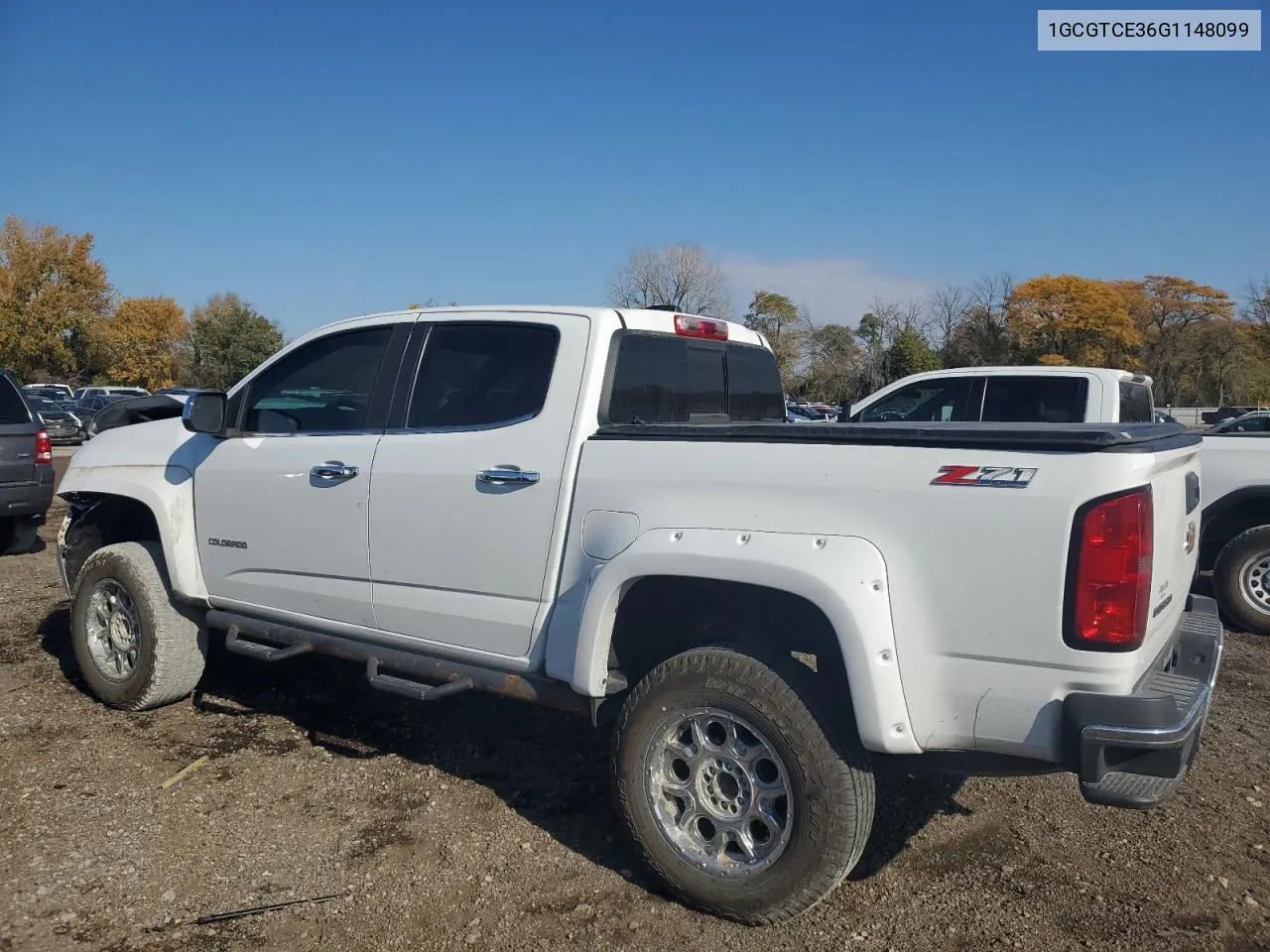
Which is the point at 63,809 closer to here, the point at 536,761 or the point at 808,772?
the point at 536,761

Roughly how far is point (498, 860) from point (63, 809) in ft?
6.00

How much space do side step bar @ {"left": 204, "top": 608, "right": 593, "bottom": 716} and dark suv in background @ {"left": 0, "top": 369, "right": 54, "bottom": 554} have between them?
16.8 ft

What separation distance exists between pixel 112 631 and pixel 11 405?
4912 mm

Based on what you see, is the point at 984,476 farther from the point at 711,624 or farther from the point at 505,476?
the point at 505,476

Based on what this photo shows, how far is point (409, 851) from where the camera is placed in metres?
3.67

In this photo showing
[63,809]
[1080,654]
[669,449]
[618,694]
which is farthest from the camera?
[63,809]

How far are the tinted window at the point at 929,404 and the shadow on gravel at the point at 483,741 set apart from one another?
16.2 ft

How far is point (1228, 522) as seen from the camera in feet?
23.5

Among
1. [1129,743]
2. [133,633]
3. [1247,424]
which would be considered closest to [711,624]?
[1129,743]

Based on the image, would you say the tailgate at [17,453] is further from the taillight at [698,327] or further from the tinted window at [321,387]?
the taillight at [698,327]

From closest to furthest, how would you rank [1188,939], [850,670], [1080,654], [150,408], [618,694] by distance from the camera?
[1080,654] → [850,670] → [1188,939] → [618,694] → [150,408]

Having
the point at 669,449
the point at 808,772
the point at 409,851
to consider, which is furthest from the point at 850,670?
the point at 409,851

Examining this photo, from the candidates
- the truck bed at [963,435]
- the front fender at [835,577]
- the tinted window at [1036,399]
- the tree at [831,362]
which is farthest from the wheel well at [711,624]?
the tree at [831,362]

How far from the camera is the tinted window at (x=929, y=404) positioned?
8.89 meters
